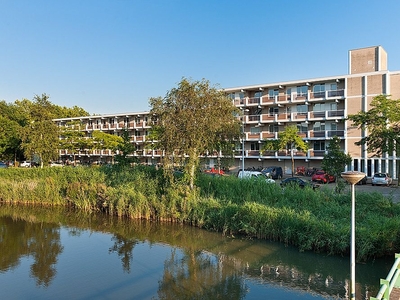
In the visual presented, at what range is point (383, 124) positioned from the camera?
2784 centimetres

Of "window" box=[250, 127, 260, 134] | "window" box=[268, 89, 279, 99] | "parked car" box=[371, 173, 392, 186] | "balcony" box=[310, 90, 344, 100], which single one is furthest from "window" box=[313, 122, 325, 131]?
"parked car" box=[371, 173, 392, 186]

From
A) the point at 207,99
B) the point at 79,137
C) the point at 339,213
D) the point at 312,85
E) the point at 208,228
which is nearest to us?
the point at 339,213

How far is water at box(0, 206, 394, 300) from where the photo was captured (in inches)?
378

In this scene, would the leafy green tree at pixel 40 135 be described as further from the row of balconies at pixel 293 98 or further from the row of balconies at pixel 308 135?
the row of balconies at pixel 293 98

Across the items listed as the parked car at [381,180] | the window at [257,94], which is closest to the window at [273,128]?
the window at [257,94]

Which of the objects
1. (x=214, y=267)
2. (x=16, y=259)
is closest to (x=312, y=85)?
(x=214, y=267)

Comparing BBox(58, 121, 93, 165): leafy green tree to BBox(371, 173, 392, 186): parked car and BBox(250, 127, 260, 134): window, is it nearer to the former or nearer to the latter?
BBox(250, 127, 260, 134): window

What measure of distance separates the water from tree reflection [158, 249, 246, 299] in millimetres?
28

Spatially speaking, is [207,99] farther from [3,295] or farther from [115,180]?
[3,295]

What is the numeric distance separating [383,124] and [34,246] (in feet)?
89.6

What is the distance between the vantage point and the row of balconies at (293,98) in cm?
3894

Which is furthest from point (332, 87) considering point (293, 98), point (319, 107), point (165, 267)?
point (165, 267)

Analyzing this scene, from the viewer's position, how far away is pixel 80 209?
21.8 m

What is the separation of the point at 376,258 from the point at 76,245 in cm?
1225
